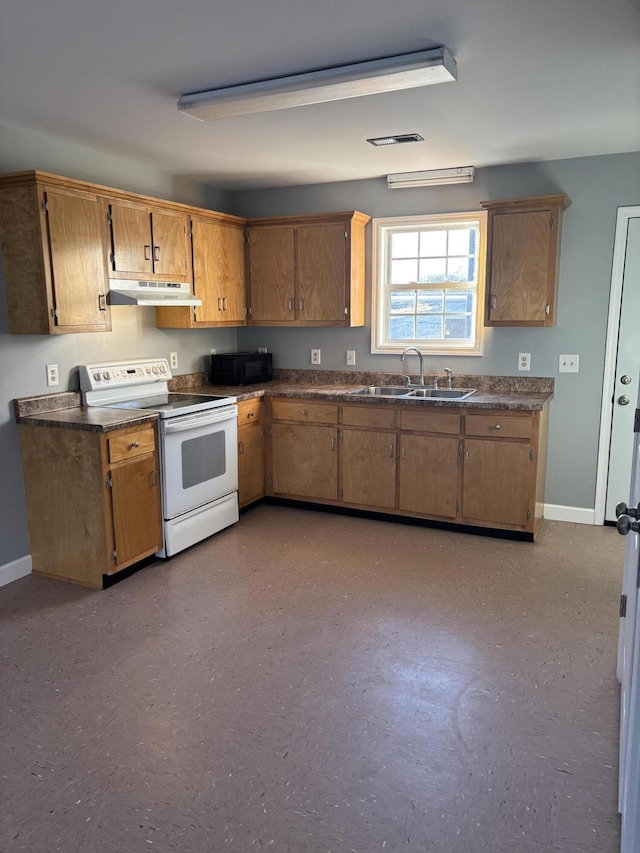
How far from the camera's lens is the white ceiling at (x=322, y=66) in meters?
2.08

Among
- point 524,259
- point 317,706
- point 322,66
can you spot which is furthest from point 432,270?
point 317,706

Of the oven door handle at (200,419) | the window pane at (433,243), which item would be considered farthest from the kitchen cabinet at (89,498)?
the window pane at (433,243)

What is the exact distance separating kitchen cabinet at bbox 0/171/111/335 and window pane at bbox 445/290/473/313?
2538mm

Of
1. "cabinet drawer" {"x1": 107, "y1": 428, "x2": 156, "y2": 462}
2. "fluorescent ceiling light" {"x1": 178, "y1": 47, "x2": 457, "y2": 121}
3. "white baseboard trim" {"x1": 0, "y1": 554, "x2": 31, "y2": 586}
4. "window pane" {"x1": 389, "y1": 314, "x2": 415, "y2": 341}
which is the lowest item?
"white baseboard trim" {"x1": 0, "y1": 554, "x2": 31, "y2": 586}

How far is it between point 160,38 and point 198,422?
211 cm

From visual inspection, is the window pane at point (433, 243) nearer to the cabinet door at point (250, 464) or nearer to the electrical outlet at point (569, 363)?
the electrical outlet at point (569, 363)

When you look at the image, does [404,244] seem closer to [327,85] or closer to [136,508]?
[327,85]

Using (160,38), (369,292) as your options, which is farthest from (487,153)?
(160,38)

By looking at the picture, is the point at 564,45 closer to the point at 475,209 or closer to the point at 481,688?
the point at 475,209

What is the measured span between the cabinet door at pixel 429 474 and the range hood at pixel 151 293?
176 centimetres

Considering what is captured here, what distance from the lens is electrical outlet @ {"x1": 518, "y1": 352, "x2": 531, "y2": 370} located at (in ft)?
14.3

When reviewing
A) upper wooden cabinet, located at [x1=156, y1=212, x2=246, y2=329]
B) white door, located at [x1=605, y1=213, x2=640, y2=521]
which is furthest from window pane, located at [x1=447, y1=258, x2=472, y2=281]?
upper wooden cabinet, located at [x1=156, y1=212, x2=246, y2=329]

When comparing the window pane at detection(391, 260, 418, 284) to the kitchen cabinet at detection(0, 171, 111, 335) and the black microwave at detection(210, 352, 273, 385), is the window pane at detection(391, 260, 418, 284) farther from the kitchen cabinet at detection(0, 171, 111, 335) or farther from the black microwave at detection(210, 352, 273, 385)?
the kitchen cabinet at detection(0, 171, 111, 335)

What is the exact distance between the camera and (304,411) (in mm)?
4531
